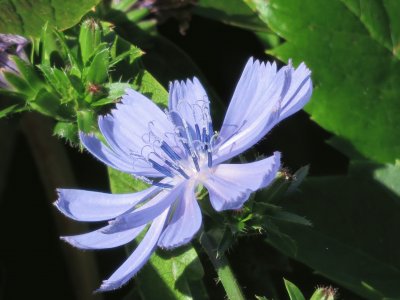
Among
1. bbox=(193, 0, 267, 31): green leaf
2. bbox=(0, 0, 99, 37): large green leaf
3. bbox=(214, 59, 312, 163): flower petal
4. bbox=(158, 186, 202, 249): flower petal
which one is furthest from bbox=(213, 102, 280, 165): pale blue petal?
bbox=(193, 0, 267, 31): green leaf

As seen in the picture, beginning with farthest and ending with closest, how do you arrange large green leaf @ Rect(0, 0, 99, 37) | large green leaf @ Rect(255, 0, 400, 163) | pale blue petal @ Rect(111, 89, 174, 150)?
large green leaf @ Rect(255, 0, 400, 163) → large green leaf @ Rect(0, 0, 99, 37) → pale blue petal @ Rect(111, 89, 174, 150)

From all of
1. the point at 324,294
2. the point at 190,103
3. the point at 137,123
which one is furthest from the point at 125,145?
the point at 324,294

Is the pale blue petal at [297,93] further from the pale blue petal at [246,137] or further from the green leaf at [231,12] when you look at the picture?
the green leaf at [231,12]

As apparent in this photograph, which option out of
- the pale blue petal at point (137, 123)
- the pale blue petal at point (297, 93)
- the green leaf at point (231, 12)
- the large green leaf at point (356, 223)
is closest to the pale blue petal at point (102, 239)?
the pale blue petal at point (137, 123)

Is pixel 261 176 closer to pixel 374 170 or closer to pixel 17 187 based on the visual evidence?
pixel 374 170

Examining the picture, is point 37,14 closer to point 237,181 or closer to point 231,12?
point 231,12

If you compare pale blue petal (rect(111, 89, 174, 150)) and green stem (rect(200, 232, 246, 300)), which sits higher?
pale blue petal (rect(111, 89, 174, 150))

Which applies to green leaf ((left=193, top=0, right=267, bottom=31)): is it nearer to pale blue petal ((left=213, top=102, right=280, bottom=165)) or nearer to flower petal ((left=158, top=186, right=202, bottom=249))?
pale blue petal ((left=213, top=102, right=280, bottom=165))
